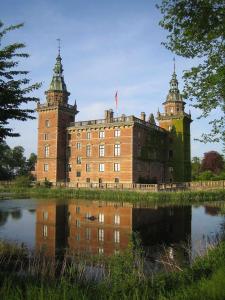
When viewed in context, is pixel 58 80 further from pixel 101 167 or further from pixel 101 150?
pixel 101 167

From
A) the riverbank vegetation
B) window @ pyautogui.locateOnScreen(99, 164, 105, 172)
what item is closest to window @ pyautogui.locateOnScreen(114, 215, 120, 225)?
the riverbank vegetation

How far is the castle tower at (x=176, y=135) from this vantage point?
198 feet

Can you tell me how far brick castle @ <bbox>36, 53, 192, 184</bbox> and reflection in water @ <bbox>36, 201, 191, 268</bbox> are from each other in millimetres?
22074

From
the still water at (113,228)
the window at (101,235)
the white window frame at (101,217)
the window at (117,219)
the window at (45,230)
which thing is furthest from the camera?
the white window frame at (101,217)

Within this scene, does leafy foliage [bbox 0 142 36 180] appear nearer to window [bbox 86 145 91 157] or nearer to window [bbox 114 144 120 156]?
window [bbox 86 145 91 157]

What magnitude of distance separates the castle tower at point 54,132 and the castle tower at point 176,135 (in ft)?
55.3

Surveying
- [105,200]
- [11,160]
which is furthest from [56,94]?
[11,160]

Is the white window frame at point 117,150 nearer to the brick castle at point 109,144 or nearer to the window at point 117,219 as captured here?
the brick castle at point 109,144

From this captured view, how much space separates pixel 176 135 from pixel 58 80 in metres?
22.9

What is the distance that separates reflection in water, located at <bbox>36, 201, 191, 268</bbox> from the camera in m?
16.8

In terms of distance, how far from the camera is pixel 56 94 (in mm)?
61000

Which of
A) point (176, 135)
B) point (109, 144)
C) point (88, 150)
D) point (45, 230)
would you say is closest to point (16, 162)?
point (88, 150)

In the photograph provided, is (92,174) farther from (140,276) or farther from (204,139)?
(140,276)

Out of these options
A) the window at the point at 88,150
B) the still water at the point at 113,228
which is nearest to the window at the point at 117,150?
the window at the point at 88,150
